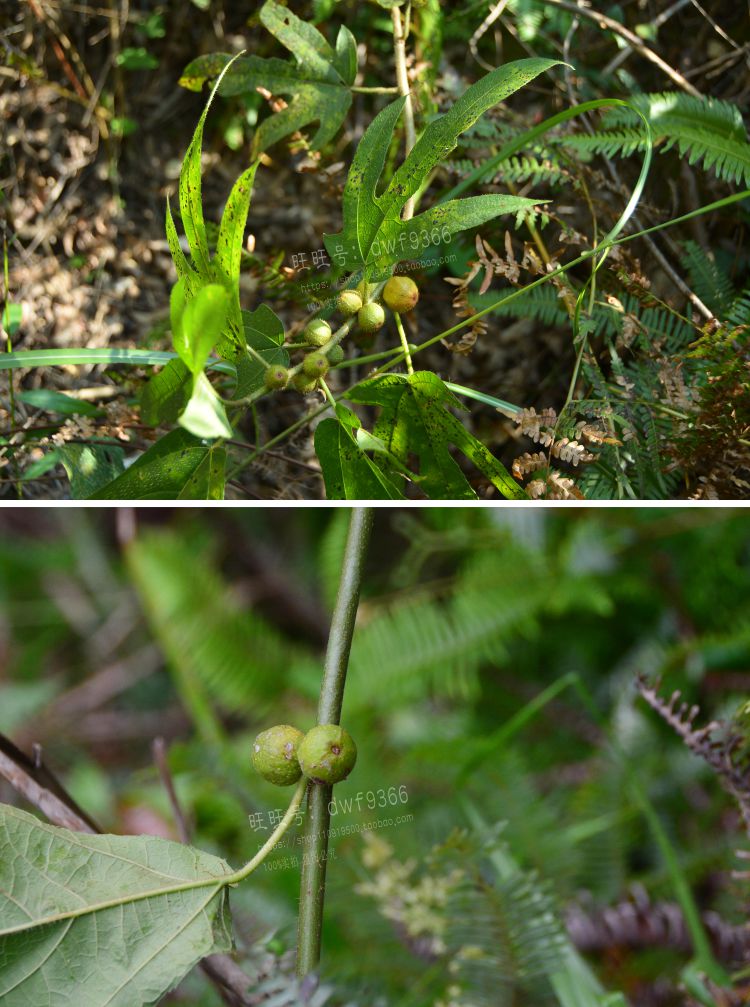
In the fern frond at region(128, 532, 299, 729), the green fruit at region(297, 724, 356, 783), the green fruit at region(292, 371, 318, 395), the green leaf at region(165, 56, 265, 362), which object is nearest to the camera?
the green fruit at region(297, 724, 356, 783)

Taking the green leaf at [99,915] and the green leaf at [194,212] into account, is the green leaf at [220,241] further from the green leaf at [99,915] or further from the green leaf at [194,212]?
the green leaf at [99,915]

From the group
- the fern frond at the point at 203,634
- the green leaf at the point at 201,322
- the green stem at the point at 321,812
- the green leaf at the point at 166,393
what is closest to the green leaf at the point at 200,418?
the green leaf at the point at 201,322

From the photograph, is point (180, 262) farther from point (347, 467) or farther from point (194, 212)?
point (347, 467)

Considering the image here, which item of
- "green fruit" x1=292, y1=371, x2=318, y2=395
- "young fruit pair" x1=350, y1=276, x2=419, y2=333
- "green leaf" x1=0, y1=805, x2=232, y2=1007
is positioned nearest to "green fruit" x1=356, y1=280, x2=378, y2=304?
"young fruit pair" x1=350, y1=276, x2=419, y2=333

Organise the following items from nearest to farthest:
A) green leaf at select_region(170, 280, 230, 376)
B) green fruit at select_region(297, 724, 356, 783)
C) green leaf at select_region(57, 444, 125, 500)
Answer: green fruit at select_region(297, 724, 356, 783) < green leaf at select_region(170, 280, 230, 376) < green leaf at select_region(57, 444, 125, 500)

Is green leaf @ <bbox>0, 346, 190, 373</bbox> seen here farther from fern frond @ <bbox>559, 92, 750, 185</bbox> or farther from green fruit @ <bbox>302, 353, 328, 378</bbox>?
fern frond @ <bbox>559, 92, 750, 185</bbox>

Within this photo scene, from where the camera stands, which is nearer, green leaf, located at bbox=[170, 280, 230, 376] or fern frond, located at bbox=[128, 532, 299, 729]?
green leaf, located at bbox=[170, 280, 230, 376]
